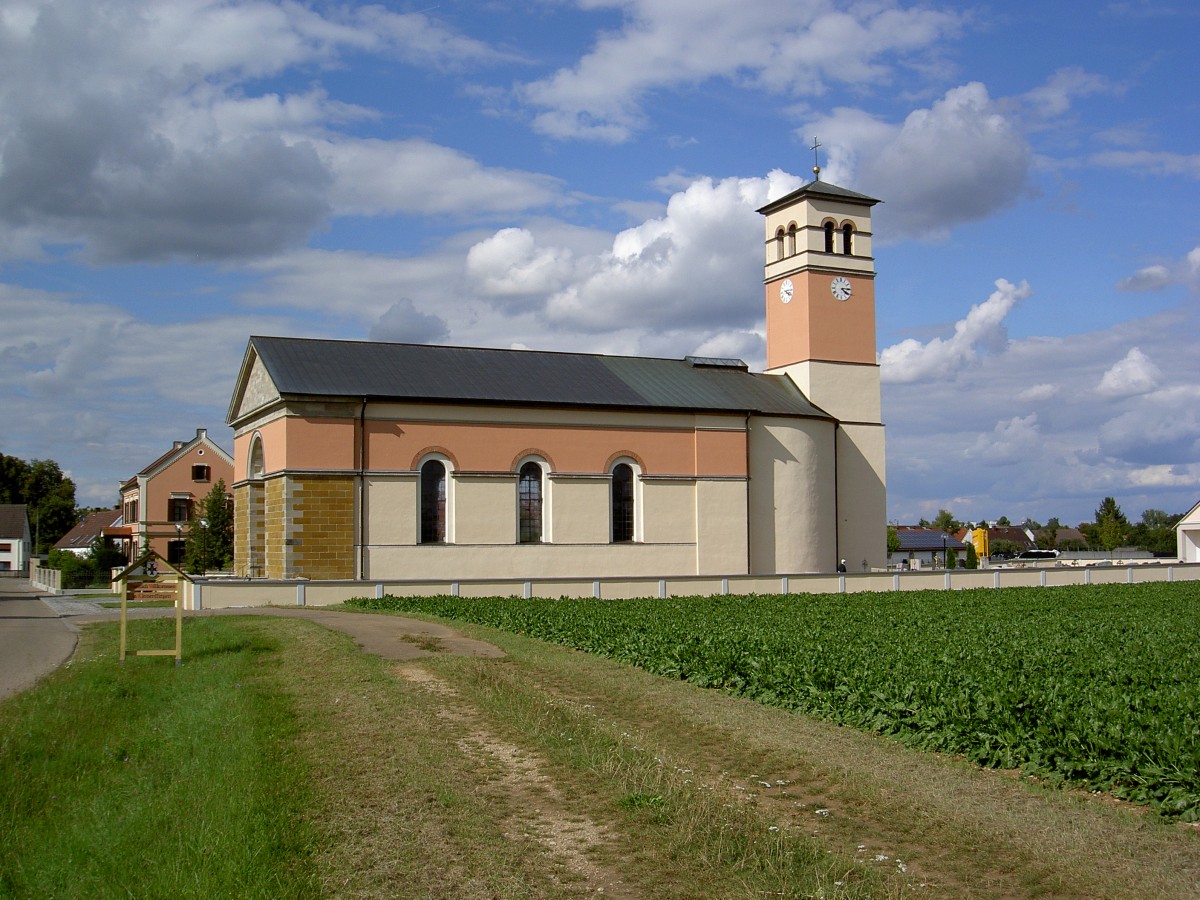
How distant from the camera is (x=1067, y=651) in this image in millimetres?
15258

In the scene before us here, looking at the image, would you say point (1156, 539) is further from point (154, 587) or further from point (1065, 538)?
point (154, 587)

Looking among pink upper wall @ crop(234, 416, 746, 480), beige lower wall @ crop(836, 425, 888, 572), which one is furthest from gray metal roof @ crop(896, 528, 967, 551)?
pink upper wall @ crop(234, 416, 746, 480)

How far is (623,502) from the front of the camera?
37188mm

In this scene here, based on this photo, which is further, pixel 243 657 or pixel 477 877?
pixel 243 657

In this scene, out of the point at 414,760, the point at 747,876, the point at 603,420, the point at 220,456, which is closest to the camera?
the point at 747,876

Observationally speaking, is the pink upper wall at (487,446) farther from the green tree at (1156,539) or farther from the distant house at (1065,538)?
the distant house at (1065,538)

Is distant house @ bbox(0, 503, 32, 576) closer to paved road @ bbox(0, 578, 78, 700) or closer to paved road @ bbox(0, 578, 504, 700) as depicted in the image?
paved road @ bbox(0, 578, 78, 700)

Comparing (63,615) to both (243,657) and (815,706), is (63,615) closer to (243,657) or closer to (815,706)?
(243,657)

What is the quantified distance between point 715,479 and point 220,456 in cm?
4514

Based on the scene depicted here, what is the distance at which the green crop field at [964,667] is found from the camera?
9.09 m

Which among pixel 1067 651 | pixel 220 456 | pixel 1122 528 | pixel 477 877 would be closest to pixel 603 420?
pixel 1067 651

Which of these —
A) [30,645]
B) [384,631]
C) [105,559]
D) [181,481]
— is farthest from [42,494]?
[384,631]

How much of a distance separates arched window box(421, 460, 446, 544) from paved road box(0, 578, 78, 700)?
1058cm

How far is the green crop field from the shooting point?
9086 millimetres
